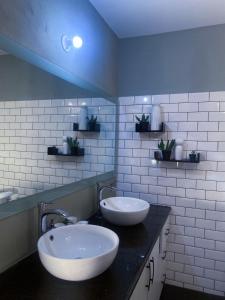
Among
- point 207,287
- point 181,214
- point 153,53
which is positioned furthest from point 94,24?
point 207,287

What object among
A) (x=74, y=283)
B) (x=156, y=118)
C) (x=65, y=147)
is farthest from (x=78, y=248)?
(x=156, y=118)

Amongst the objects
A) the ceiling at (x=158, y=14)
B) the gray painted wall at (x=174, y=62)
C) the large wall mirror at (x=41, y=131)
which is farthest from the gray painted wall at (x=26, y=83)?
the gray painted wall at (x=174, y=62)

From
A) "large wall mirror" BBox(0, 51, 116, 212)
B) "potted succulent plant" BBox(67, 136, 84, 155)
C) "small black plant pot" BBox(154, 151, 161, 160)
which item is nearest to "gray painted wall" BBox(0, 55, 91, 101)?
"large wall mirror" BBox(0, 51, 116, 212)

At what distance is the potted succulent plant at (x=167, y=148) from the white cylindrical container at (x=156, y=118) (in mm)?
167

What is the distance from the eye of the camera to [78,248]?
1.33 metres

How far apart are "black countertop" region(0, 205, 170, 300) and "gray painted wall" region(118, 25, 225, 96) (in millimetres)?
1468

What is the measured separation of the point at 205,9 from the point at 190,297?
94.0 inches

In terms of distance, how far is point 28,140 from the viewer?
142cm

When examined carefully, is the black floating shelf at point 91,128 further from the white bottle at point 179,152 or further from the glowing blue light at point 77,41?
the white bottle at point 179,152

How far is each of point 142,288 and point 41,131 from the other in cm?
106

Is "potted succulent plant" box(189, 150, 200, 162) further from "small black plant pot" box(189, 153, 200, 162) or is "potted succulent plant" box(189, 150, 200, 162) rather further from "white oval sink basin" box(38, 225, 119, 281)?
"white oval sink basin" box(38, 225, 119, 281)

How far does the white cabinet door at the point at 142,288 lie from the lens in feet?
3.71

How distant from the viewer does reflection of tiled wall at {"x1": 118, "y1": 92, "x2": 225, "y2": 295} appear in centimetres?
207

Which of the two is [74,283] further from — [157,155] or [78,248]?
[157,155]
